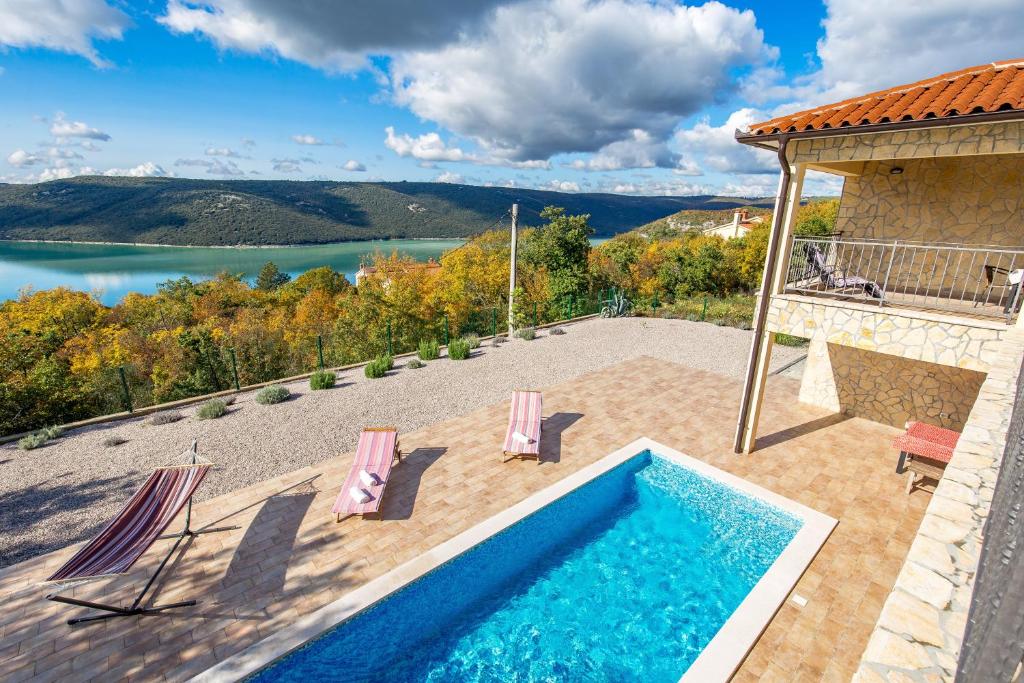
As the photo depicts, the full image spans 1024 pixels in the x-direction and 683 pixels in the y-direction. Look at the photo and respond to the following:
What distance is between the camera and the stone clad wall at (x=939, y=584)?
73.2 inches

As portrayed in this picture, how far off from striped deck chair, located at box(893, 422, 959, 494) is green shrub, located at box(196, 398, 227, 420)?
12806mm

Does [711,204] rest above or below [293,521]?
above

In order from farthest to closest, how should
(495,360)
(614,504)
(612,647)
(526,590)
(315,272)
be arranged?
(315,272) < (495,360) < (614,504) < (526,590) < (612,647)

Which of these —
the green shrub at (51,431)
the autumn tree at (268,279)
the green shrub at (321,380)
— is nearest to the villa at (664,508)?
the green shrub at (51,431)

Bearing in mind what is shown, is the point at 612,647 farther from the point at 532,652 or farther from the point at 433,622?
the point at 433,622

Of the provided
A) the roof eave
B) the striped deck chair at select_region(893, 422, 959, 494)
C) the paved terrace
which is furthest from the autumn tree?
the striped deck chair at select_region(893, 422, 959, 494)

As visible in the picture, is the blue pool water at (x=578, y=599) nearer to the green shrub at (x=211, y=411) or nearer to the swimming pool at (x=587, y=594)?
the swimming pool at (x=587, y=594)

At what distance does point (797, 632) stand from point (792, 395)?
24.1 feet

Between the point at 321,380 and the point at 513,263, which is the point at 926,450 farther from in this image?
the point at 513,263

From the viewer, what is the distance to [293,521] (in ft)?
20.5

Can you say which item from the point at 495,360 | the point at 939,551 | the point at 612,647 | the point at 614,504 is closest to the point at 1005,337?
the point at 939,551

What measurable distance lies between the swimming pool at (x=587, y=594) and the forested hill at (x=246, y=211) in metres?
73.5

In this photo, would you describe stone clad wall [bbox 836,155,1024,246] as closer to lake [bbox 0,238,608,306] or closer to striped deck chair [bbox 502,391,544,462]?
striped deck chair [bbox 502,391,544,462]

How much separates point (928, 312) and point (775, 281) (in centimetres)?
187
